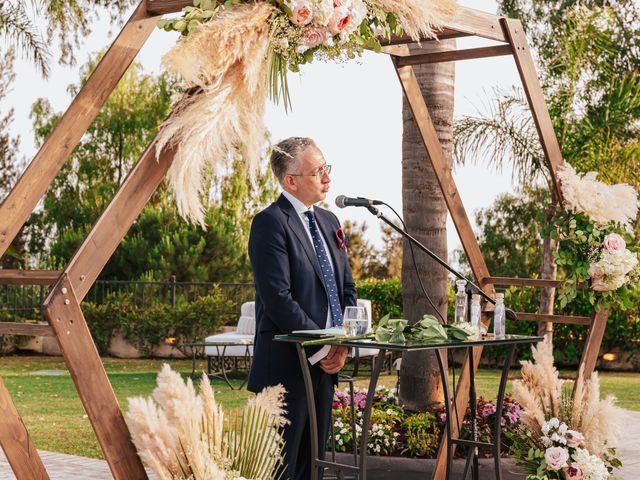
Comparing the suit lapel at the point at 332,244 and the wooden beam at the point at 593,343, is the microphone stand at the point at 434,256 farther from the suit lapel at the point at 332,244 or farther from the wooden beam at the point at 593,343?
the wooden beam at the point at 593,343

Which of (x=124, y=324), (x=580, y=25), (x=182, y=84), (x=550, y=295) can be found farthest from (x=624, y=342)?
(x=182, y=84)

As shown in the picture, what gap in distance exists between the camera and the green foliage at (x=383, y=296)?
16216 mm

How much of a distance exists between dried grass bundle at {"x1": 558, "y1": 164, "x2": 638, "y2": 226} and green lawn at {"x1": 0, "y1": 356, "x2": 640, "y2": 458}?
167 inches

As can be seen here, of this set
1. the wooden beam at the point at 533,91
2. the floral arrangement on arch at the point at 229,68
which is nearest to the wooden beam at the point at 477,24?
the wooden beam at the point at 533,91

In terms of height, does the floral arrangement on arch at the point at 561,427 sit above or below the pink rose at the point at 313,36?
below

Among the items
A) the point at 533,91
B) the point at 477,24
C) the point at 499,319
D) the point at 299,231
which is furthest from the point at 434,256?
the point at 533,91

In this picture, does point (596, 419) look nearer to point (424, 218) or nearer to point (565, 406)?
point (565, 406)

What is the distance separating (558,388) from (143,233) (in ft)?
50.4

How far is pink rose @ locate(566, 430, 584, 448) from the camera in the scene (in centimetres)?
539

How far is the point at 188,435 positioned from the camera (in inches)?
131

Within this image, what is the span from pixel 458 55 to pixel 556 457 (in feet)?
7.62

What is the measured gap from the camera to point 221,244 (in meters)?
19.7

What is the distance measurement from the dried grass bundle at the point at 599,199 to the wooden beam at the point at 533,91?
13 centimetres

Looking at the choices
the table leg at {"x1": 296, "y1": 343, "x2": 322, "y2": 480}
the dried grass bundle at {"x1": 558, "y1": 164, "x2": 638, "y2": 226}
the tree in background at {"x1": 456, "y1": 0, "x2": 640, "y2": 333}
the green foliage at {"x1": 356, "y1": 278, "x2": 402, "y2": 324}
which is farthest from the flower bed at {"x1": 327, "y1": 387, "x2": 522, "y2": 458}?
the green foliage at {"x1": 356, "y1": 278, "x2": 402, "y2": 324}
